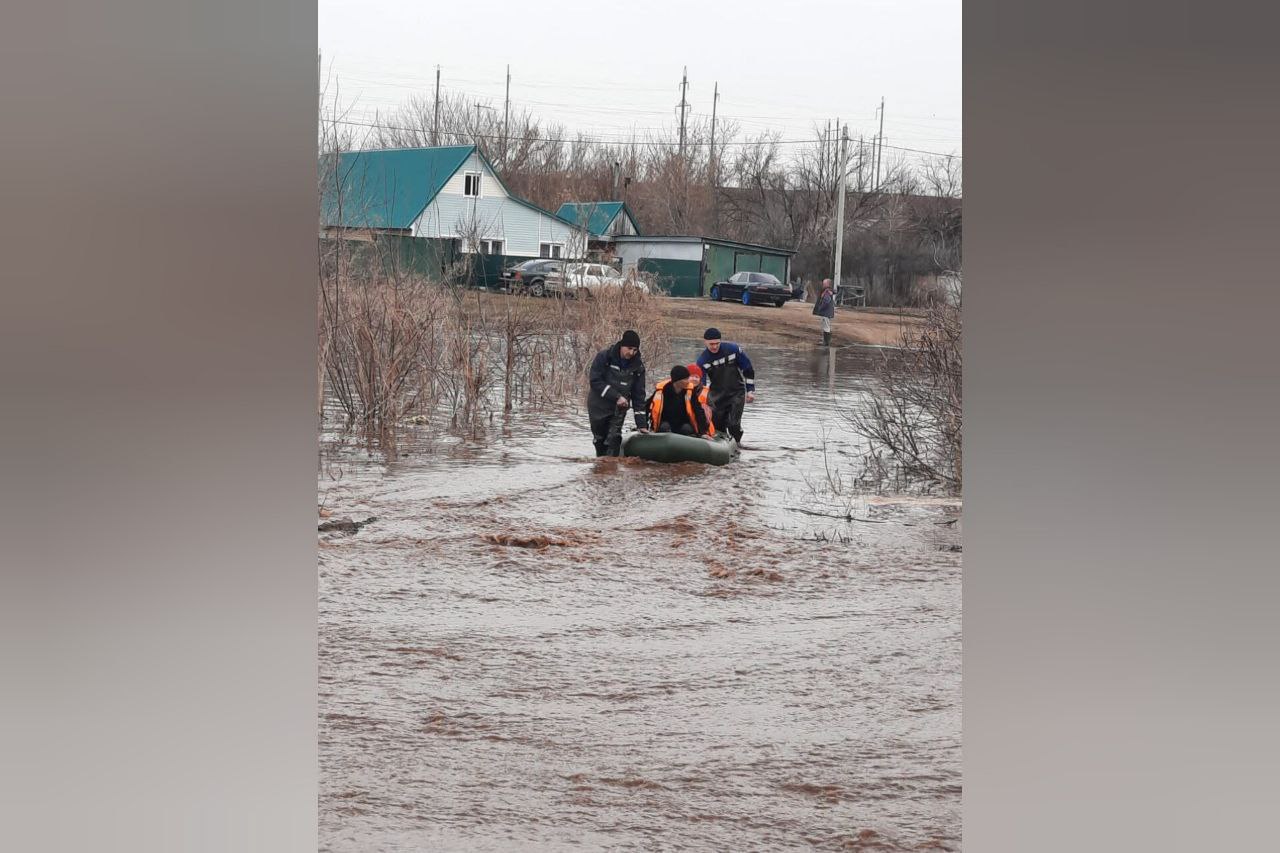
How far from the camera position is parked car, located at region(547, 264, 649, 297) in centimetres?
1417

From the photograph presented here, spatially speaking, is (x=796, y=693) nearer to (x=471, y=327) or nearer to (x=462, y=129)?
(x=471, y=327)

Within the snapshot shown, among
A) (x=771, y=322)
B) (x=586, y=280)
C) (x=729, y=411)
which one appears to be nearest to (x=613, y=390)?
(x=729, y=411)

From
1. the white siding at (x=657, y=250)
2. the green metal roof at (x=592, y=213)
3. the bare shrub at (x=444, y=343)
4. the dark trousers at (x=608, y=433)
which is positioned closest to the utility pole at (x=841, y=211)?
the white siding at (x=657, y=250)

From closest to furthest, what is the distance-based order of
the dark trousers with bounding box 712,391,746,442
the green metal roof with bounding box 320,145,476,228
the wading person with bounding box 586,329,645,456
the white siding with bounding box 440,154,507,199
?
the wading person with bounding box 586,329,645,456
the green metal roof with bounding box 320,145,476,228
the dark trousers with bounding box 712,391,746,442
the white siding with bounding box 440,154,507,199

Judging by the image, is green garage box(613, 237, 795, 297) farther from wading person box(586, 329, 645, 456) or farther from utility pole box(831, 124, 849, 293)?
wading person box(586, 329, 645, 456)

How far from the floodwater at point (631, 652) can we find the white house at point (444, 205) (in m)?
2.13

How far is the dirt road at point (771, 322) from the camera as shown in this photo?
1606 cm

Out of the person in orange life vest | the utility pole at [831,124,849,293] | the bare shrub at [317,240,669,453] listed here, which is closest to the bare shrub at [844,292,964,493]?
the person in orange life vest

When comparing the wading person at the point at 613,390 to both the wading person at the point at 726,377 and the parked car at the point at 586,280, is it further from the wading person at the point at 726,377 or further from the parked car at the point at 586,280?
the parked car at the point at 586,280

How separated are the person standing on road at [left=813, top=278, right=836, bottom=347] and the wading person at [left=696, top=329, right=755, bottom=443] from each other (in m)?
4.26

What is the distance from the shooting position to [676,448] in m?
11.7
